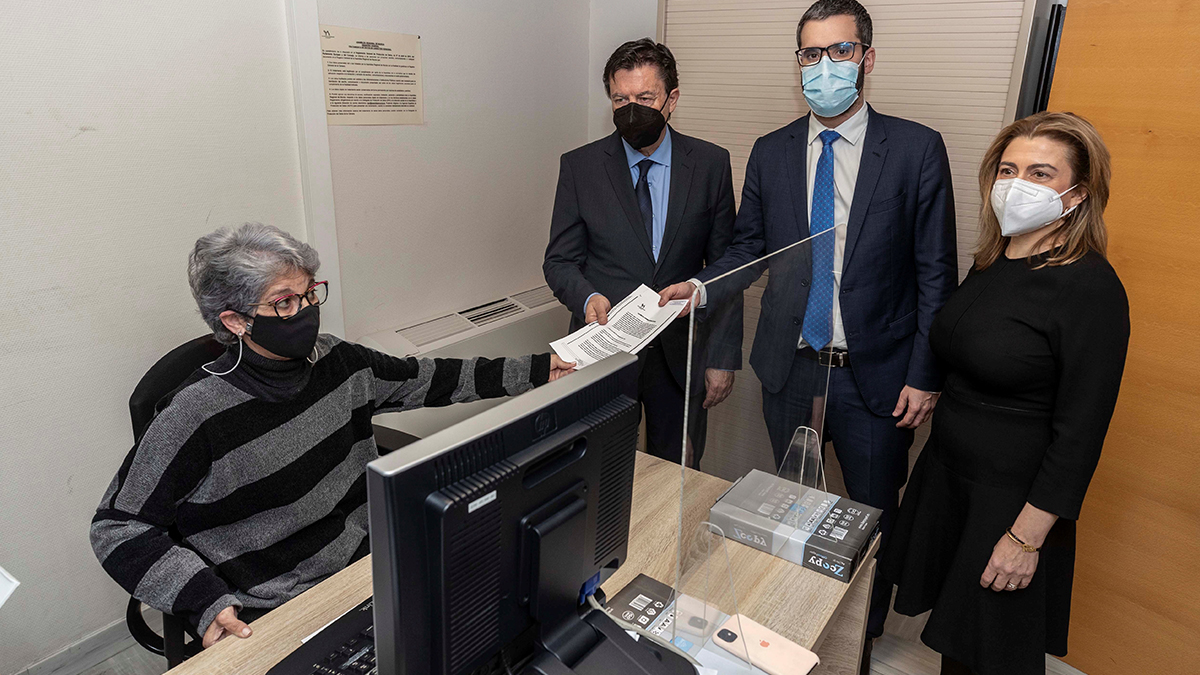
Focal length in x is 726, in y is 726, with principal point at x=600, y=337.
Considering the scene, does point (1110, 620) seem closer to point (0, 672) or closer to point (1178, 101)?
point (1178, 101)

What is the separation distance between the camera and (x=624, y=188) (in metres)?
2.25

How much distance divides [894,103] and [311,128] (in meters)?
1.93

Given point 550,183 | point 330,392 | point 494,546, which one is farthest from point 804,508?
point 550,183

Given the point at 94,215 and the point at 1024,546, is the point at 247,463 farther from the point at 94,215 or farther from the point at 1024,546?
the point at 1024,546

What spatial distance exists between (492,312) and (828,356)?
1575mm

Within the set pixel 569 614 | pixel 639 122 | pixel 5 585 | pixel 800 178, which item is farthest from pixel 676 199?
pixel 5 585

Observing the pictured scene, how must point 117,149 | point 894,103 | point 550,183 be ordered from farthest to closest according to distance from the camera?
point 550,183
point 894,103
point 117,149

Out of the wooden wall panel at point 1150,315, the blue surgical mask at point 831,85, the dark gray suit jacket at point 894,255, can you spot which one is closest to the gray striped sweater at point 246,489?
the dark gray suit jacket at point 894,255

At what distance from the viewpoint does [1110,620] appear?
2186 millimetres

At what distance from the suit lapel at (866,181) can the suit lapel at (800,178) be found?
135 millimetres

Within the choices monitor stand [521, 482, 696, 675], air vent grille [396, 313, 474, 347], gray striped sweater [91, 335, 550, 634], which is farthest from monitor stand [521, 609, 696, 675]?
air vent grille [396, 313, 474, 347]

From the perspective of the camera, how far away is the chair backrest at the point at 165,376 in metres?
1.52

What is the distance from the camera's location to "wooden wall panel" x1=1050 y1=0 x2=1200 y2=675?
1817 mm

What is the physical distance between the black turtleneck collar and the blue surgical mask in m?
1.51
